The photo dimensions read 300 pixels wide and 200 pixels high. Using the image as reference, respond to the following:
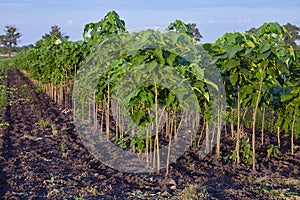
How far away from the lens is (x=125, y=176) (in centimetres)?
556

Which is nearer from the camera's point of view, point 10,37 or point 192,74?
point 192,74

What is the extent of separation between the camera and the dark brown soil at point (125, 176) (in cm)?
479

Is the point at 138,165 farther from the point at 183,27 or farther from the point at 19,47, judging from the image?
the point at 19,47

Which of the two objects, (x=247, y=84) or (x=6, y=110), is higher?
(x=247, y=84)

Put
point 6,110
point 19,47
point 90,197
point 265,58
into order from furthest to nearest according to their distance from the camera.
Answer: point 19,47
point 6,110
point 265,58
point 90,197

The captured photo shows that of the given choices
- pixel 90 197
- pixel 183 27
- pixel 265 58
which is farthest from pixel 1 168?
pixel 265 58

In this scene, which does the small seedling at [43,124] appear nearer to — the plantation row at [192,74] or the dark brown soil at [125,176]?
the dark brown soil at [125,176]

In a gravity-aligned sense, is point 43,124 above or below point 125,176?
above

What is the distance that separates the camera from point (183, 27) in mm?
6598

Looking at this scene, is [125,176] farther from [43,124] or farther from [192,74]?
[43,124]

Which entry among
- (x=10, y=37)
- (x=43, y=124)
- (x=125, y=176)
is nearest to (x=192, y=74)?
(x=125, y=176)

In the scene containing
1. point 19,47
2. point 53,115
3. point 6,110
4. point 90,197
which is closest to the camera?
point 90,197

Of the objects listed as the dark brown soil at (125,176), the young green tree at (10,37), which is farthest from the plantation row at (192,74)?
the young green tree at (10,37)

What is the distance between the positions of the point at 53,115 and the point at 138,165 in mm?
5327
